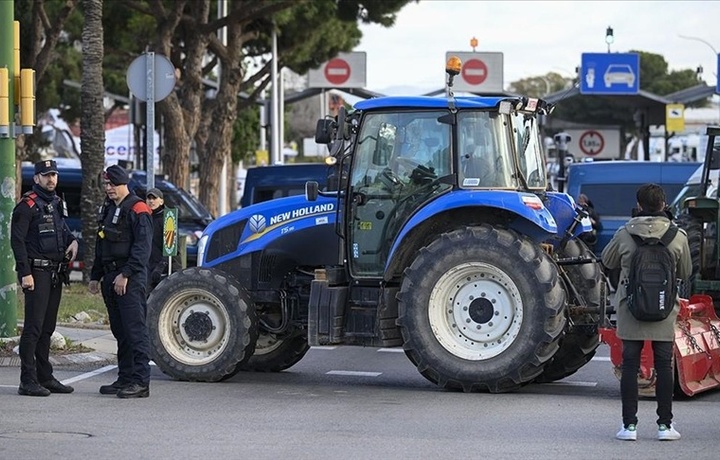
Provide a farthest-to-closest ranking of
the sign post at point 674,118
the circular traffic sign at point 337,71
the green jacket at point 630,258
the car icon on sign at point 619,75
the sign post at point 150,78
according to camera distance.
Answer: the car icon on sign at point 619,75 → the circular traffic sign at point 337,71 → the sign post at point 674,118 → the sign post at point 150,78 → the green jacket at point 630,258

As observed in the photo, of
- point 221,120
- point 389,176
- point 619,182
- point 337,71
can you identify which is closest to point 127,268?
point 389,176

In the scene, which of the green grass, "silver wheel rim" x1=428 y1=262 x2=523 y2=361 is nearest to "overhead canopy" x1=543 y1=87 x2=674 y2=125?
the green grass

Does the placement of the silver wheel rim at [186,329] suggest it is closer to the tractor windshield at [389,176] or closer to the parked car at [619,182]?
the tractor windshield at [389,176]

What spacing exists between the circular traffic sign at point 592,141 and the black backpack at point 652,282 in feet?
143

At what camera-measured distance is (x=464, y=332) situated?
40.2ft

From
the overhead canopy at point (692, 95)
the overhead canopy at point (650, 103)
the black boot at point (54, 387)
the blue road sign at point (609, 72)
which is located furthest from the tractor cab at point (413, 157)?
the overhead canopy at point (692, 95)

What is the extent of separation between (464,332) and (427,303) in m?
0.42

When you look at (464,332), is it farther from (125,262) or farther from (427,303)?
(125,262)

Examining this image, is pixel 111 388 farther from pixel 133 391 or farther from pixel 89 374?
pixel 89 374

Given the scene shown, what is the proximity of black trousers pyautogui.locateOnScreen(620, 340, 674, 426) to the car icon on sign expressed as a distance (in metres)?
40.9

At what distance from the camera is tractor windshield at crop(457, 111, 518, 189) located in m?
12.4

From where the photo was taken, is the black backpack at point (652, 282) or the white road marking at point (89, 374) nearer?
the black backpack at point (652, 282)

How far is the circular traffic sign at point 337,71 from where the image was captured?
48.3 meters

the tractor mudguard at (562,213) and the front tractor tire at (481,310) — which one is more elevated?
the tractor mudguard at (562,213)
